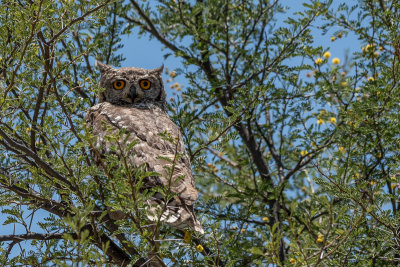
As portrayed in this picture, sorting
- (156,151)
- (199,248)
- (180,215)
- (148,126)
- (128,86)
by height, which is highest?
(128,86)

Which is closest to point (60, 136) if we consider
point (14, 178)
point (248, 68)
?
point (14, 178)

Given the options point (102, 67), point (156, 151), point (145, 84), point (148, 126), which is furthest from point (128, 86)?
point (156, 151)

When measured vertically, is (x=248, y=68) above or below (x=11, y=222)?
above

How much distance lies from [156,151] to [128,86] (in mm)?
1505

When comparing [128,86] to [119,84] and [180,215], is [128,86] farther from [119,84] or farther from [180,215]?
[180,215]

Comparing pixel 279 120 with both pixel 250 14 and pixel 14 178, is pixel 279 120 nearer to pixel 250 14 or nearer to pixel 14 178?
pixel 250 14

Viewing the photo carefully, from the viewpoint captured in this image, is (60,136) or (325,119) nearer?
(60,136)

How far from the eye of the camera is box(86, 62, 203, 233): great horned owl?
3.52 metres

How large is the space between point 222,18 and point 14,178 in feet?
12.3

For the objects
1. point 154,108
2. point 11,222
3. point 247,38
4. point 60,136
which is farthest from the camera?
point 247,38

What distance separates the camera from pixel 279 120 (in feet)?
20.4

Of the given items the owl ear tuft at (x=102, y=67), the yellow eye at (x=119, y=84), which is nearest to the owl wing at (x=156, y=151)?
the yellow eye at (x=119, y=84)

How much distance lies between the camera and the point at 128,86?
5387 millimetres

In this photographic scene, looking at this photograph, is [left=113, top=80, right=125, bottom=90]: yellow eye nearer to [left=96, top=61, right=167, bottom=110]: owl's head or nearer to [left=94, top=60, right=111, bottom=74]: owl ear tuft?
[left=96, top=61, right=167, bottom=110]: owl's head
